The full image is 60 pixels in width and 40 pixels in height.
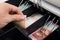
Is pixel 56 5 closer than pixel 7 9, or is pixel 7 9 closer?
pixel 7 9

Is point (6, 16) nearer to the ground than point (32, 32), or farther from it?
farther from it

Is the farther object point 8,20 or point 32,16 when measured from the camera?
point 32,16

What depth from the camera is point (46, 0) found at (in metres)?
0.72

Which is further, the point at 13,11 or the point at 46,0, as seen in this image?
the point at 46,0

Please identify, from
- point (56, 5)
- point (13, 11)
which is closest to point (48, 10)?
point (56, 5)

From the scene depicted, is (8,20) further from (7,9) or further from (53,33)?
(53,33)

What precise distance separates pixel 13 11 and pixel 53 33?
18 cm

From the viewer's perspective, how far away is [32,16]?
0.75 m

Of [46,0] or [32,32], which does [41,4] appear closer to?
[46,0]

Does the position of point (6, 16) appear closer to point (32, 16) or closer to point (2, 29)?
point (2, 29)

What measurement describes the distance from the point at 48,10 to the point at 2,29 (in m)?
0.22

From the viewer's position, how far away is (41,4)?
0.73 metres

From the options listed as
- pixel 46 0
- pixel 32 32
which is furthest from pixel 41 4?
pixel 32 32

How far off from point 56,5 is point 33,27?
139mm
